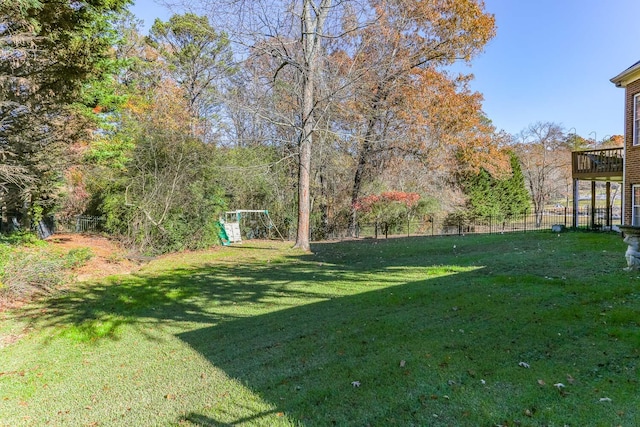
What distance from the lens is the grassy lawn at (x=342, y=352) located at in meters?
2.81

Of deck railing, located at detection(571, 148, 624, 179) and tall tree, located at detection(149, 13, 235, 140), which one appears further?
tall tree, located at detection(149, 13, 235, 140)

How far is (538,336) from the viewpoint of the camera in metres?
3.92

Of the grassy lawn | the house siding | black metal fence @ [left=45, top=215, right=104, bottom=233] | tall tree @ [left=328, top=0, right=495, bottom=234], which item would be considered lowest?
the grassy lawn

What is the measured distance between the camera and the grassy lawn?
9.22 ft

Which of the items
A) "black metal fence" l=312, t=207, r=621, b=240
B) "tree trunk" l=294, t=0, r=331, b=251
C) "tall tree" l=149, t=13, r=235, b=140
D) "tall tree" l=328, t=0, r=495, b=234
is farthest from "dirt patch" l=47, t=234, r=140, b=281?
"tall tree" l=328, t=0, r=495, b=234

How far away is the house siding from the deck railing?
3.90ft

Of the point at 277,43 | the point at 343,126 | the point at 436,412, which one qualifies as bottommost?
the point at 436,412

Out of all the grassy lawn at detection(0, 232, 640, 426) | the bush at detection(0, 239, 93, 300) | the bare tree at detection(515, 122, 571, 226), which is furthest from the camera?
the bare tree at detection(515, 122, 571, 226)

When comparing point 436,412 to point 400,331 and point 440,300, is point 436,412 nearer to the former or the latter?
point 400,331

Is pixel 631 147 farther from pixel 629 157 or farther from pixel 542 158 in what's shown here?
pixel 542 158

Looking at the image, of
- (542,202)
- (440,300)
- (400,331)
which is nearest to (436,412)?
(400,331)

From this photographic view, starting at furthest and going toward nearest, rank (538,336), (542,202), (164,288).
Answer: (542,202), (164,288), (538,336)

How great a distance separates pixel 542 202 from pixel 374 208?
1578cm

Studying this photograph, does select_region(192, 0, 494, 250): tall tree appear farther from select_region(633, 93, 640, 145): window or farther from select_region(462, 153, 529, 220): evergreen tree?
select_region(633, 93, 640, 145): window
